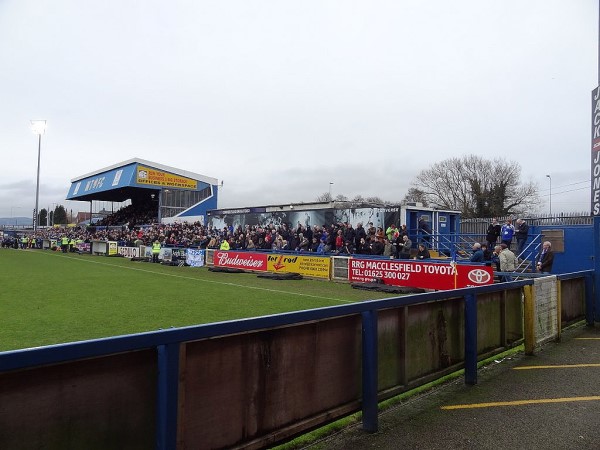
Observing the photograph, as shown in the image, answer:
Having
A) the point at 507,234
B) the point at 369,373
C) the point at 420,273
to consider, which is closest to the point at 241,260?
the point at 420,273

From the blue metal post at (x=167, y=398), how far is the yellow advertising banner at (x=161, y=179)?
52813 mm

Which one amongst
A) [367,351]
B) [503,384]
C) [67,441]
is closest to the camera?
[67,441]

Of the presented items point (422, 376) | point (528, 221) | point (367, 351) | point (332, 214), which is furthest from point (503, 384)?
point (332, 214)

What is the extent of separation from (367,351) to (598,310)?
7.70m

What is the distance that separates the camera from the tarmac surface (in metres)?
3.93

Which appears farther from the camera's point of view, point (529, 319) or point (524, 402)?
point (529, 319)

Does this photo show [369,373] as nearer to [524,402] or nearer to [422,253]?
[524,402]

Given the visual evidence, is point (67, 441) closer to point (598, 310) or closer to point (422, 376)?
point (422, 376)

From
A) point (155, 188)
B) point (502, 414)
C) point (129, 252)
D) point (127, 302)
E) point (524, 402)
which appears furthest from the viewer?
point (155, 188)

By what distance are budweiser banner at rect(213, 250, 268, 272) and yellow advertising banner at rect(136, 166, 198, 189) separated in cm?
2971

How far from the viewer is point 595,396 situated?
5.15 meters

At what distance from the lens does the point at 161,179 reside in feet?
178

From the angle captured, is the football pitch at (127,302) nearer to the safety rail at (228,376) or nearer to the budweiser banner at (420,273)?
the budweiser banner at (420,273)

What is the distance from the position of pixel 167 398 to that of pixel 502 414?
3.61 m
